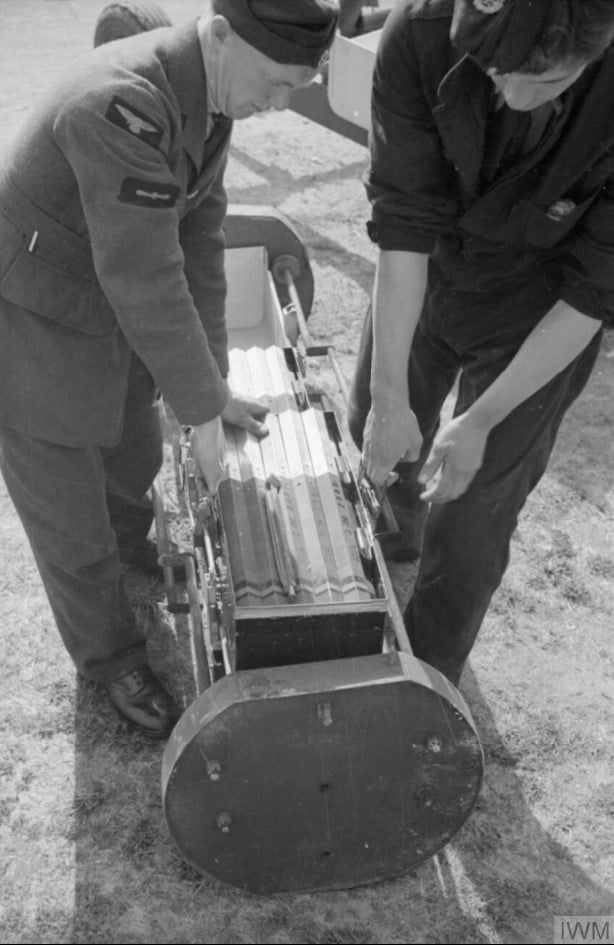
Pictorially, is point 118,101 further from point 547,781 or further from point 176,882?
point 547,781

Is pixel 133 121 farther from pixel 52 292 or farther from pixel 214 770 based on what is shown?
pixel 214 770

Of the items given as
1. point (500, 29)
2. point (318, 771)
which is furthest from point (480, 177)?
point (318, 771)

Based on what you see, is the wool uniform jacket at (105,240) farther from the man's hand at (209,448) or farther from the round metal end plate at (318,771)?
the round metal end plate at (318,771)

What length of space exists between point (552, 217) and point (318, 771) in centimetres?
131

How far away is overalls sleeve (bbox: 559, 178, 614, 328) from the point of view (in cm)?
194

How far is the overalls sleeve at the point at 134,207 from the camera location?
1.72 meters

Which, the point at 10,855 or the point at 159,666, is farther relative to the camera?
the point at 159,666

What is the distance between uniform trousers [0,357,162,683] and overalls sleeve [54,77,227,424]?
0.48 metres

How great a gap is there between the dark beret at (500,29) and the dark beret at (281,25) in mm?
306

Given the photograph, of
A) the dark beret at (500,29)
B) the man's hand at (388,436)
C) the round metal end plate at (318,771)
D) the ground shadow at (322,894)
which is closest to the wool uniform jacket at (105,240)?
the man's hand at (388,436)

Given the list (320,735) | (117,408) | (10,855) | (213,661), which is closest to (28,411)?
(117,408)

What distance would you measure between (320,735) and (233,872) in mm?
492

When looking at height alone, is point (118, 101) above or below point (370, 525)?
above

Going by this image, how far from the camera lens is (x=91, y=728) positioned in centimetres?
269
